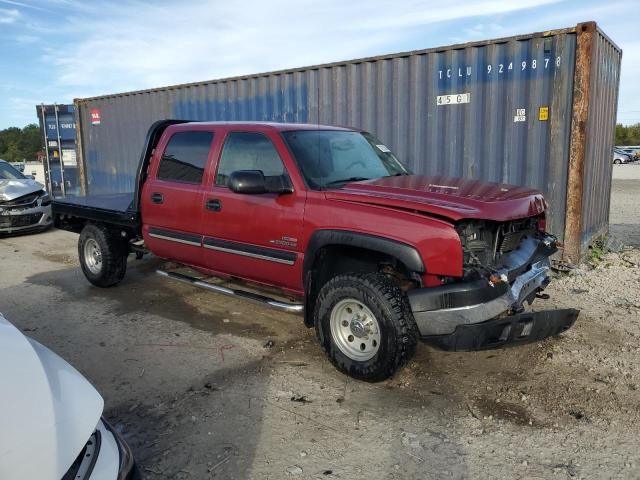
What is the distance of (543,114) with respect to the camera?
680cm

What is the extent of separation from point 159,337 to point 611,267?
217 inches

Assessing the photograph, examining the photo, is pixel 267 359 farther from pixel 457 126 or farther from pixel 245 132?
pixel 457 126

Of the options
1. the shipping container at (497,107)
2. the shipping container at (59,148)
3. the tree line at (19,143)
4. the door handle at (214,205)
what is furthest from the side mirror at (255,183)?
the tree line at (19,143)

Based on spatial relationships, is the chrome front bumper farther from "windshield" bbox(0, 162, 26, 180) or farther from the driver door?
"windshield" bbox(0, 162, 26, 180)

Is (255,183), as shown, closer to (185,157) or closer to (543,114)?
(185,157)

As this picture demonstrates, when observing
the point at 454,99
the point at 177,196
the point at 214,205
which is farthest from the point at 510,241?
the point at 454,99

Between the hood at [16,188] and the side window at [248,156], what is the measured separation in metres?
7.33

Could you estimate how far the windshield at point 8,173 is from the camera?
10.9 m

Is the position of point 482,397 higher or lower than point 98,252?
lower

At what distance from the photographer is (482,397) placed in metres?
3.66

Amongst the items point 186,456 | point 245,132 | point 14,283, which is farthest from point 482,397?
point 14,283

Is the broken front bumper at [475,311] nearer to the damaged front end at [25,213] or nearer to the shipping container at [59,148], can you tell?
the damaged front end at [25,213]

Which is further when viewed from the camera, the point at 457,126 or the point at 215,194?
the point at 457,126

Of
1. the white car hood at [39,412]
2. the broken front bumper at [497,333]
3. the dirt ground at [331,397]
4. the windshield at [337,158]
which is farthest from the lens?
the windshield at [337,158]
